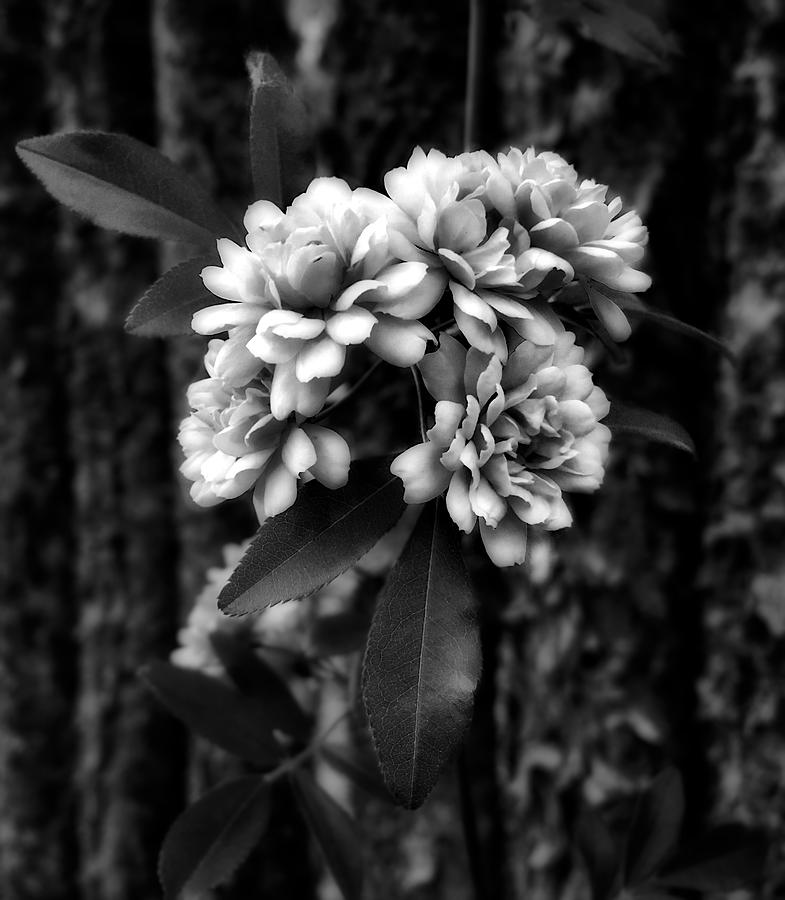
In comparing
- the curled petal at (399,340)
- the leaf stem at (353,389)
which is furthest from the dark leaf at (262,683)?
the curled petal at (399,340)

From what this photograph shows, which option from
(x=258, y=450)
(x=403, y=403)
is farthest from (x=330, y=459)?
(x=403, y=403)

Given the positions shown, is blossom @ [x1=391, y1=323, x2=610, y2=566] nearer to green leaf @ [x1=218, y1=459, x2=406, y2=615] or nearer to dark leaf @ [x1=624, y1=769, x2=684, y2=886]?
green leaf @ [x1=218, y1=459, x2=406, y2=615]

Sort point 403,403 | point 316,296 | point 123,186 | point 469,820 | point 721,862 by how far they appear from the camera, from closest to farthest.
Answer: point 316,296
point 123,186
point 469,820
point 721,862
point 403,403

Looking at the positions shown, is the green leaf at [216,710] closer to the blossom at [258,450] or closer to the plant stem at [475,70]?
the blossom at [258,450]

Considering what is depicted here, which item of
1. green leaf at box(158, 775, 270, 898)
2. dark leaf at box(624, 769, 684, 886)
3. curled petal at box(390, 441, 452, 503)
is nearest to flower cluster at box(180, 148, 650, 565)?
curled petal at box(390, 441, 452, 503)

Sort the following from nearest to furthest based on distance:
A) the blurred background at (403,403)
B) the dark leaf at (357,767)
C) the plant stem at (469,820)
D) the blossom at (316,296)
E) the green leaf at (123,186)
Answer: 1. the blossom at (316,296)
2. the green leaf at (123,186)
3. the plant stem at (469,820)
4. the dark leaf at (357,767)
5. the blurred background at (403,403)

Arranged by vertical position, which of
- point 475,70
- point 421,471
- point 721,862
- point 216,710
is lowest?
point 721,862

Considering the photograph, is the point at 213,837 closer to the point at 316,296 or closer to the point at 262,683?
the point at 262,683
